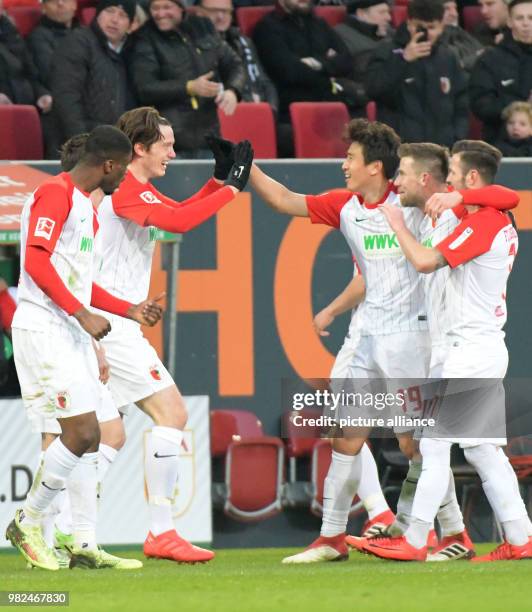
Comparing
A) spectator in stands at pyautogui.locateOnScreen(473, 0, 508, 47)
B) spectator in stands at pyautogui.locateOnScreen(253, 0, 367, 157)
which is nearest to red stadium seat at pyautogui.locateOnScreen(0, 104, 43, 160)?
spectator in stands at pyautogui.locateOnScreen(253, 0, 367, 157)

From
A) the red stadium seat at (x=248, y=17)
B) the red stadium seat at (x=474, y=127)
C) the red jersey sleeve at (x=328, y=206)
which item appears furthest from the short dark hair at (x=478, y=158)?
the red stadium seat at (x=248, y=17)

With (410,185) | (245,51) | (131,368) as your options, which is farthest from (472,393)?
(245,51)

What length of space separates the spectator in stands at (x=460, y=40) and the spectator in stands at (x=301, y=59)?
1.25 meters

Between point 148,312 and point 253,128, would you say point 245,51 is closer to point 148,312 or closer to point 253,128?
point 253,128

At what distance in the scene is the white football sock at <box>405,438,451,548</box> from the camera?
7484mm

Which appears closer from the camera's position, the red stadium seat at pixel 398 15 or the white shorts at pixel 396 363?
the white shorts at pixel 396 363

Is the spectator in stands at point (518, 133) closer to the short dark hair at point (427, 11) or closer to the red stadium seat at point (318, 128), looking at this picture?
the short dark hair at point (427, 11)

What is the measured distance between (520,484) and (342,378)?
2.56 m

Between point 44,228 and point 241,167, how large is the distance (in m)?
1.19

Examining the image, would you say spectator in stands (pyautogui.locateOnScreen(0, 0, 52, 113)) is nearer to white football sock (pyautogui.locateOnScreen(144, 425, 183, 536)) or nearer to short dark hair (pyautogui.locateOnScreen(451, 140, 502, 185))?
white football sock (pyautogui.locateOnScreen(144, 425, 183, 536))

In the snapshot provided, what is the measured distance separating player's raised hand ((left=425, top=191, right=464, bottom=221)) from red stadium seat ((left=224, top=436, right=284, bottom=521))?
319cm

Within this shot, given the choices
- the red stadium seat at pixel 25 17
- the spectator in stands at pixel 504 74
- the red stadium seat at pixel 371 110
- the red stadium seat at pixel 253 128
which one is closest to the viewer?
the red stadium seat at pixel 253 128

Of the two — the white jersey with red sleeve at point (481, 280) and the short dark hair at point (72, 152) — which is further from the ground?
the short dark hair at point (72, 152)

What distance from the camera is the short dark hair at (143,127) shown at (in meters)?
8.04
